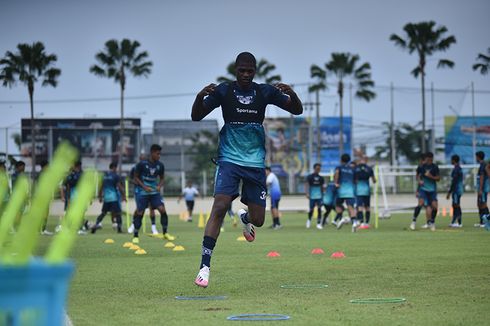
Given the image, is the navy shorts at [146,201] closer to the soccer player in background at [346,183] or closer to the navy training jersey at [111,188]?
the navy training jersey at [111,188]

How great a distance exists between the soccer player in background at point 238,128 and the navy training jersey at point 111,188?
19.8m

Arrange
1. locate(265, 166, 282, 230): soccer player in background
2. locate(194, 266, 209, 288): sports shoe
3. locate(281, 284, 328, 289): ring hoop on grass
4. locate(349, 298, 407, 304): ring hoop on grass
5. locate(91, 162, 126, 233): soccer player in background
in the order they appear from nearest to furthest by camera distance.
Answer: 1. locate(349, 298, 407, 304): ring hoop on grass
2. locate(194, 266, 209, 288): sports shoe
3. locate(281, 284, 328, 289): ring hoop on grass
4. locate(91, 162, 126, 233): soccer player in background
5. locate(265, 166, 282, 230): soccer player in background

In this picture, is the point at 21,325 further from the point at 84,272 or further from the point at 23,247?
the point at 84,272

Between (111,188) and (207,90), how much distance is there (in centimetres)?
2024

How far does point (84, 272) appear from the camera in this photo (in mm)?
13133

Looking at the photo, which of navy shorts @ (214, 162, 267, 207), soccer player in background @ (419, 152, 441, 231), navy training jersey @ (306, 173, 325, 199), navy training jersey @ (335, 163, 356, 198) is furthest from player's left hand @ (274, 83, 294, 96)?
navy training jersey @ (306, 173, 325, 199)

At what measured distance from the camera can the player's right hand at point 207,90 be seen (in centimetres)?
1006

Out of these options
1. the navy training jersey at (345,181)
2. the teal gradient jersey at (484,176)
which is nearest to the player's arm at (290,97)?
the teal gradient jersey at (484,176)

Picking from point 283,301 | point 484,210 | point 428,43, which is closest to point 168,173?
point 428,43

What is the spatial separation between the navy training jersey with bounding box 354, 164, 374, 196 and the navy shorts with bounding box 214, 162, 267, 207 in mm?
19003

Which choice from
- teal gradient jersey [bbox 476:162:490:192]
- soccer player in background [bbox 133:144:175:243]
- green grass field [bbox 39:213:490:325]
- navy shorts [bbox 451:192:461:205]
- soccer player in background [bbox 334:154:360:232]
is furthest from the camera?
navy shorts [bbox 451:192:461:205]

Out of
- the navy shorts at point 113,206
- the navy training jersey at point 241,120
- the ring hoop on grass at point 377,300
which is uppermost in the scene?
the navy training jersey at point 241,120

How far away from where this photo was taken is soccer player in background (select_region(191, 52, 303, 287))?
33.5 ft

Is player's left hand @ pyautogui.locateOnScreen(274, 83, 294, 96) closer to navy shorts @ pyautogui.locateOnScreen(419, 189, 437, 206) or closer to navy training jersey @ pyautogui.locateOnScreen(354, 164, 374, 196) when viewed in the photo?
navy shorts @ pyautogui.locateOnScreen(419, 189, 437, 206)
